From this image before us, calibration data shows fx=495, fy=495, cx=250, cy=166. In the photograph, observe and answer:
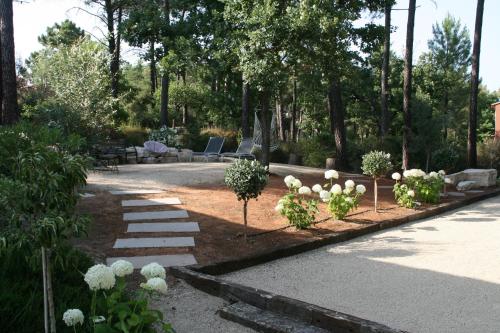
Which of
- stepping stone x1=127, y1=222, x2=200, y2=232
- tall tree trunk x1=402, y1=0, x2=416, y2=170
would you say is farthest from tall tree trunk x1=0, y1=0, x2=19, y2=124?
tall tree trunk x1=402, y1=0, x2=416, y2=170

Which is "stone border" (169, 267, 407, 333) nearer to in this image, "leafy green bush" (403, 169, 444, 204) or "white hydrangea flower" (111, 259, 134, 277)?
"white hydrangea flower" (111, 259, 134, 277)

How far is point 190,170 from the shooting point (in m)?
11.6

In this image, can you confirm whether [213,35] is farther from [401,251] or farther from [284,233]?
[401,251]

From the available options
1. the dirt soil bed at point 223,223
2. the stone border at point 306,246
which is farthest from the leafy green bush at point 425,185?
the dirt soil bed at point 223,223

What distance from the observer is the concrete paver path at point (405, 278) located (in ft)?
12.6

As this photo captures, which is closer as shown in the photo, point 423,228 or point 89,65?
point 423,228

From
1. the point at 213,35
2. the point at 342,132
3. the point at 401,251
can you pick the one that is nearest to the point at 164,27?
the point at 213,35

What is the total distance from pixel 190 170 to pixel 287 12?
4.39m

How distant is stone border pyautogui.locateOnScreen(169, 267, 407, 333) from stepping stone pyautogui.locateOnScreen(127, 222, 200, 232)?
151 cm

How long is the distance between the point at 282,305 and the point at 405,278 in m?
1.65

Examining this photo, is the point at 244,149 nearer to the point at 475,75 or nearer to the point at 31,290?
the point at 475,75

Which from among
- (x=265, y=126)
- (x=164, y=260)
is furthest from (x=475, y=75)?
(x=164, y=260)

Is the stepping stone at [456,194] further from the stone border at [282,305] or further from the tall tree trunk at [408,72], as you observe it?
the stone border at [282,305]

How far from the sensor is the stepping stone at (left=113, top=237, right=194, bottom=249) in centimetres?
541
